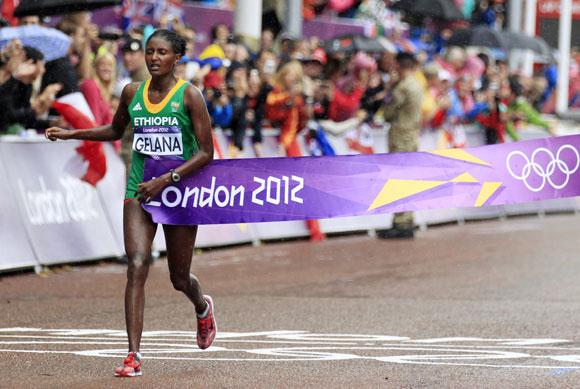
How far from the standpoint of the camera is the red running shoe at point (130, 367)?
8.68 m

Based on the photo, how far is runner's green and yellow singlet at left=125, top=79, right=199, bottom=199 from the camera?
357 inches

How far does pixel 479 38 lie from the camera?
26375 millimetres

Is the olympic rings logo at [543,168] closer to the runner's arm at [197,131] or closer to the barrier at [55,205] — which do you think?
the runner's arm at [197,131]

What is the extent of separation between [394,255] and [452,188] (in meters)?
7.92

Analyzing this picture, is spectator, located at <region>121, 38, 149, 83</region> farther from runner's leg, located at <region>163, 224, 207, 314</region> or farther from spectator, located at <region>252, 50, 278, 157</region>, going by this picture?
runner's leg, located at <region>163, 224, 207, 314</region>

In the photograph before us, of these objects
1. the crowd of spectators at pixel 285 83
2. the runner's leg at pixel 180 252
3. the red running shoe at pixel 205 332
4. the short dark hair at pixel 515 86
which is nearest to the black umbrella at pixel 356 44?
the crowd of spectators at pixel 285 83

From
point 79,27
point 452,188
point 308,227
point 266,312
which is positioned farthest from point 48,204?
point 452,188

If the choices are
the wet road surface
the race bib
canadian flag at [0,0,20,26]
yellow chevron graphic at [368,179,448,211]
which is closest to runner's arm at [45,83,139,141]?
the race bib

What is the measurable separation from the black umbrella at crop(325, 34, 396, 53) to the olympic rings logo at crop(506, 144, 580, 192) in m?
12.6

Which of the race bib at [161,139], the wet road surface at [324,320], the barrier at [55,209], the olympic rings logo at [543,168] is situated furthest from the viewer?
the barrier at [55,209]

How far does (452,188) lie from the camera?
10.0 meters

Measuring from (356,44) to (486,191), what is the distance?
44.0ft

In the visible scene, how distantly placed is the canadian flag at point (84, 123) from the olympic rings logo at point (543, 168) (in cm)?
630

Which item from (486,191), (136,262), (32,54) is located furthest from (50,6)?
(136,262)
